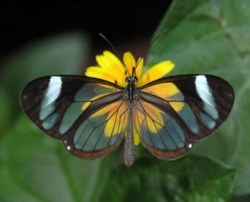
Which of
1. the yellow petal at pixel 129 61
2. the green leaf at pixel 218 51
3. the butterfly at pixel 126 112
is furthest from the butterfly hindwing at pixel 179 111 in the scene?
the green leaf at pixel 218 51

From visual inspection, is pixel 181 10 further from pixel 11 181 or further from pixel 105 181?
pixel 11 181

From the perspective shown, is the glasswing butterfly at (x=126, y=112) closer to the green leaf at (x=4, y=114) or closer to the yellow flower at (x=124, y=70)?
the yellow flower at (x=124, y=70)

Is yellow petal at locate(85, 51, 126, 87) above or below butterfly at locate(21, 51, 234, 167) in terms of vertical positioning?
above

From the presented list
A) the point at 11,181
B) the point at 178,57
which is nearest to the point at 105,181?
the point at 11,181

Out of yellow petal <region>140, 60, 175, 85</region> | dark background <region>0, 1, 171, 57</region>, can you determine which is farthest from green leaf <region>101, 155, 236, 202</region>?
dark background <region>0, 1, 171, 57</region>

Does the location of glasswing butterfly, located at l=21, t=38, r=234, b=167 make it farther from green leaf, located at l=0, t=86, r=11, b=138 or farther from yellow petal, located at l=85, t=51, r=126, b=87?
green leaf, located at l=0, t=86, r=11, b=138

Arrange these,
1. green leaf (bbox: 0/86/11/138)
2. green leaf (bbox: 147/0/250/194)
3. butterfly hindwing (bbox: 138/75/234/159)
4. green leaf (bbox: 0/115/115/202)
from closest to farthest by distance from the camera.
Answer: butterfly hindwing (bbox: 138/75/234/159) → green leaf (bbox: 147/0/250/194) → green leaf (bbox: 0/115/115/202) → green leaf (bbox: 0/86/11/138)
